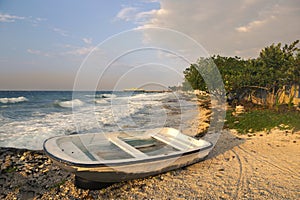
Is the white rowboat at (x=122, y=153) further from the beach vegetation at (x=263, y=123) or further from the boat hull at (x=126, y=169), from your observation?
the beach vegetation at (x=263, y=123)

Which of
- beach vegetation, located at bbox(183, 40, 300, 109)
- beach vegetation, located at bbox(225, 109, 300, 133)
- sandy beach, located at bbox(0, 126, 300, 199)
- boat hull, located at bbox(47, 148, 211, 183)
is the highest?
beach vegetation, located at bbox(183, 40, 300, 109)

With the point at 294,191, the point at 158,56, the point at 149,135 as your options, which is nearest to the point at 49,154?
the point at 149,135

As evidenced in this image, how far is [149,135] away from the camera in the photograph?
17.8 feet

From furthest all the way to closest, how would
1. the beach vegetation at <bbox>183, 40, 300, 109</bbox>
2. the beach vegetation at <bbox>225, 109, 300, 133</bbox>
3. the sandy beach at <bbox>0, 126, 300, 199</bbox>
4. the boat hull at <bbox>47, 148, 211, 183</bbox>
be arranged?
the beach vegetation at <bbox>183, 40, 300, 109</bbox> < the beach vegetation at <bbox>225, 109, 300, 133</bbox> < the sandy beach at <bbox>0, 126, 300, 199</bbox> < the boat hull at <bbox>47, 148, 211, 183</bbox>

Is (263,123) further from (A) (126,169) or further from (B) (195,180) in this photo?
(A) (126,169)


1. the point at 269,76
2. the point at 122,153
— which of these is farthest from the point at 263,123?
the point at 122,153

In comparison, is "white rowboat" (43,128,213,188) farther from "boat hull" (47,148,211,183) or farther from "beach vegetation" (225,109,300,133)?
"beach vegetation" (225,109,300,133)

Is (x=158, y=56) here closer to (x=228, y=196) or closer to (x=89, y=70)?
(x=89, y=70)

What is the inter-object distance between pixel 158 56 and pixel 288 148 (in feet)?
14.9

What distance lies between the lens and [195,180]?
3.82 meters

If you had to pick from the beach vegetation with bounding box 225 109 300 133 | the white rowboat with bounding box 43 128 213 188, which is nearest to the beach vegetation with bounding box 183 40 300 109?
the beach vegetation with bounding box 225 109 300 133

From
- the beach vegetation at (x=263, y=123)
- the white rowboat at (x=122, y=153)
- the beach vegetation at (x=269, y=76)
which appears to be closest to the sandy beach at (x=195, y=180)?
the white rowboat at (x=122, y=153)

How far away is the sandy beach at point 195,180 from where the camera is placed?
3.41 metres

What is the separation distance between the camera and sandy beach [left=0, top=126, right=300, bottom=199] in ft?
11.2
